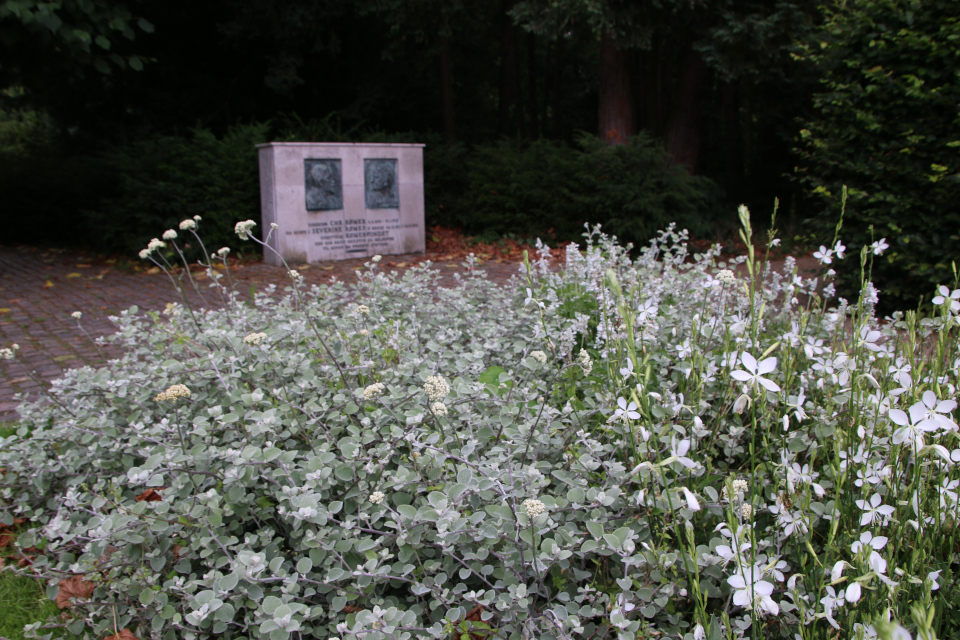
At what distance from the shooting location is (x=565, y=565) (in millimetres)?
1851

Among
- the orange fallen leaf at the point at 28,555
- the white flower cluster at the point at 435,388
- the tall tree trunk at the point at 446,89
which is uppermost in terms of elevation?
the tall tree trunk at the point at 446,89

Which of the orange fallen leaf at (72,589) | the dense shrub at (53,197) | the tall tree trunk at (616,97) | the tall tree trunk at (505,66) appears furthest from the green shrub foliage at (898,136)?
the tall tree trunk at (505,66)

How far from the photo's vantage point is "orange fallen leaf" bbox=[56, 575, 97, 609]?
88.5 inches

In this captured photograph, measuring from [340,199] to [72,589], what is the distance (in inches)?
333

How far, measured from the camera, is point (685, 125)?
1301 cm

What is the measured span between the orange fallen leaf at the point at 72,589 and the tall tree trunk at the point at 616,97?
11.0 m

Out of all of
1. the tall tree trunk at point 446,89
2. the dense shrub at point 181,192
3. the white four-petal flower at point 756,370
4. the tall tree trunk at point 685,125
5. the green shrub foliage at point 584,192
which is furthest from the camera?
the tall tree trunk at point 446,89

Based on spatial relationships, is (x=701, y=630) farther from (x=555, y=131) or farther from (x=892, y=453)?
(x=555, y=131)

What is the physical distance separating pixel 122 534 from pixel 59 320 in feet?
18.1

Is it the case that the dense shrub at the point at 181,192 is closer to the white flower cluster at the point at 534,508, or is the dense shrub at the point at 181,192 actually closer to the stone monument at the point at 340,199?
the stone monument at the point at 340,199

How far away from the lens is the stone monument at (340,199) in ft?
31.9

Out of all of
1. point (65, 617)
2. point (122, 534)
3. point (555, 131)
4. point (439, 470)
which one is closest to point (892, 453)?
point (439, 470)

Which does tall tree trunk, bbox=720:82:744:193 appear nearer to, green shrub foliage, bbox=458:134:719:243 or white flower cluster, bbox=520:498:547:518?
green shrub foliage, bbox=458:134:719:243

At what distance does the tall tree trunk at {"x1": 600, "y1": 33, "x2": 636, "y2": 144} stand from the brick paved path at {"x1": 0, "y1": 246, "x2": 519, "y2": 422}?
12.5ft
